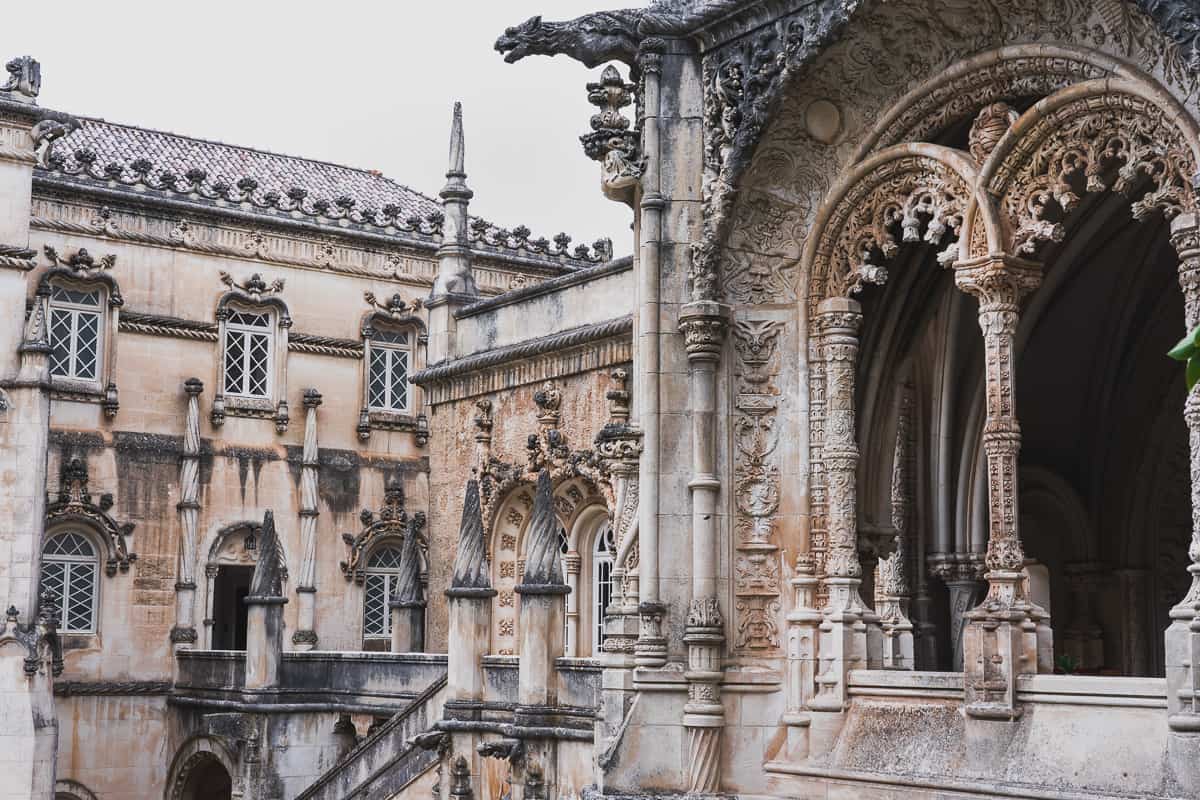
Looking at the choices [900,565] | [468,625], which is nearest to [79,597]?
[468,625]

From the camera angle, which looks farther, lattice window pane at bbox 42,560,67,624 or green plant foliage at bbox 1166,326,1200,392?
lattice window pane at bbox 42,560,67,624

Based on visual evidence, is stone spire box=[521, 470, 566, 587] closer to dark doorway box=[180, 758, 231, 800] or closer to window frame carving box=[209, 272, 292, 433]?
dark doorway box=[180, 758, 231, 800]

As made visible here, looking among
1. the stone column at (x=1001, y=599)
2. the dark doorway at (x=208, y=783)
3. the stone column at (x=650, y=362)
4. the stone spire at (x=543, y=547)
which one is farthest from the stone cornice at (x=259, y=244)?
the stone column at (x=1001, y=599)

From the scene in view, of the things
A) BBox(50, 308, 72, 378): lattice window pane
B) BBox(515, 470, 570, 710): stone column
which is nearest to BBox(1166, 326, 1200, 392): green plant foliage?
BBox(515, 470, 570, 710): stone column

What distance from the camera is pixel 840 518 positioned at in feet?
35.6

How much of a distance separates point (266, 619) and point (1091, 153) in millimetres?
15794

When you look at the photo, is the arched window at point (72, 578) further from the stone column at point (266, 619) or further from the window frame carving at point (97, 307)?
the stone column at point (266, 619)

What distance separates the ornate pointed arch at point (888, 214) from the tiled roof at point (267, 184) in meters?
17.9

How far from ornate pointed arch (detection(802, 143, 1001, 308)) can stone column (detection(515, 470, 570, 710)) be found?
21.2ft

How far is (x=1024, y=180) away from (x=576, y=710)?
330 inches

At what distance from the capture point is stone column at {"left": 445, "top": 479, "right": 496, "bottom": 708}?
60.5 ft

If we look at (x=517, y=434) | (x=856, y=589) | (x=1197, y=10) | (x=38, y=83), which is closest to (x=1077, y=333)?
(x=856, y=589)

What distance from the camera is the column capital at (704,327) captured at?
1098 centimetres

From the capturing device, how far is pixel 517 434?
77.6 ft
